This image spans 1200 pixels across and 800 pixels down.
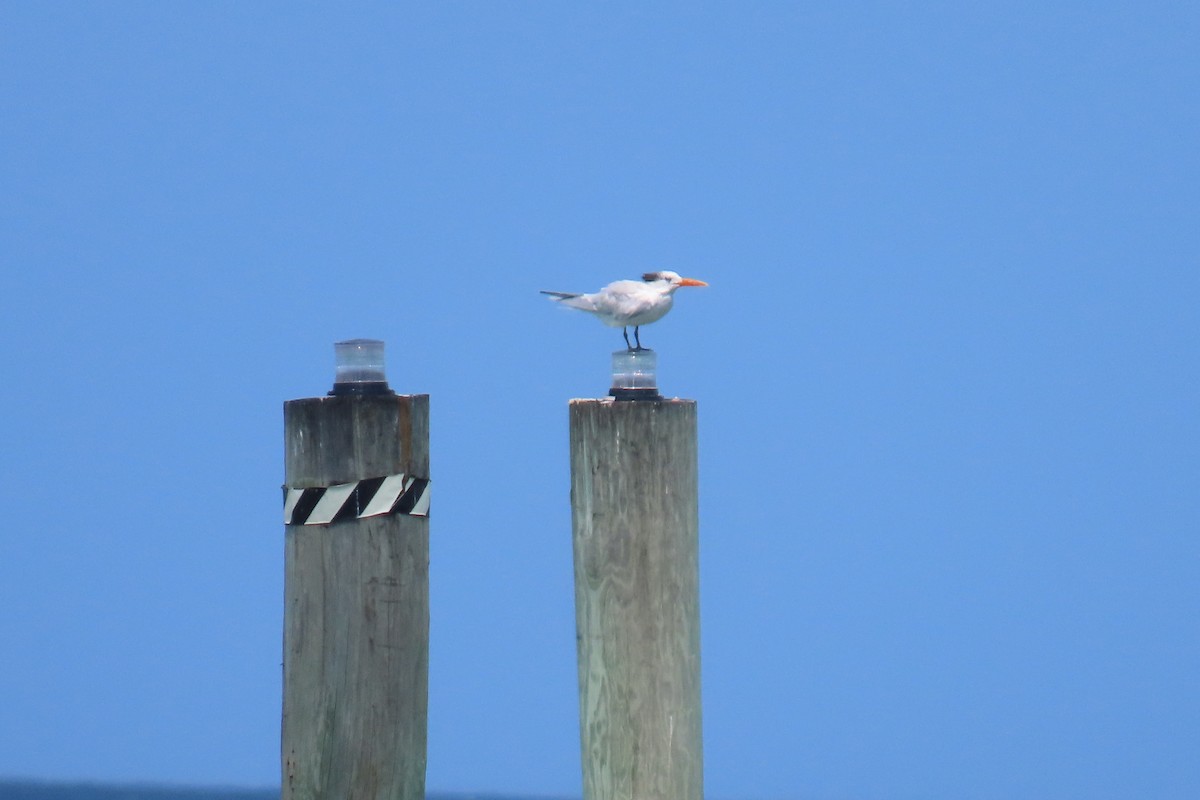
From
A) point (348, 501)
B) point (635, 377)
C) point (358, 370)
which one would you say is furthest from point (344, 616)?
point (635, 377)

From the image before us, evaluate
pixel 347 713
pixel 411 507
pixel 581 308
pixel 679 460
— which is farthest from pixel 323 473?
pixel 581 308

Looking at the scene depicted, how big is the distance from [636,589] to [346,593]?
2.57 ft

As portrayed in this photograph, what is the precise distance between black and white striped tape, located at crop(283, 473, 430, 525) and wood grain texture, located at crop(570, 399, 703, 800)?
483mm

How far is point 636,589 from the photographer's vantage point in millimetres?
4188

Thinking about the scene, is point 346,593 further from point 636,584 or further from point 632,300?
point 632,300

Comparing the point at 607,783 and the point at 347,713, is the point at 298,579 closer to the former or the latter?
the point at 347,713

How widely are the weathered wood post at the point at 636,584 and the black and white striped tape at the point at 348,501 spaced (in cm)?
48

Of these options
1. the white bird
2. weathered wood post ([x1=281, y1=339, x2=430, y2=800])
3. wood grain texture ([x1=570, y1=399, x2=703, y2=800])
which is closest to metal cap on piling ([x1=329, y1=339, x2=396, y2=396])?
weathered wood post ([x1=281, y1=339, x2=430, y2=800])

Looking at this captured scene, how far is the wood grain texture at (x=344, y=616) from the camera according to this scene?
4.28 meters

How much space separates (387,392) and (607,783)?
1.22m

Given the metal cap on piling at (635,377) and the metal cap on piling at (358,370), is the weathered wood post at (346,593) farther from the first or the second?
the metal cap on piling at (635,377)

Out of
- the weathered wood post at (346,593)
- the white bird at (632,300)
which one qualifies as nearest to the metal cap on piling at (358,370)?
the weathered wood post at (346,593)

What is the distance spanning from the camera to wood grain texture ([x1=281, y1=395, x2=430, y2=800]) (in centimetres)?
428

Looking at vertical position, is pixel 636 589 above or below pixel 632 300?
below
